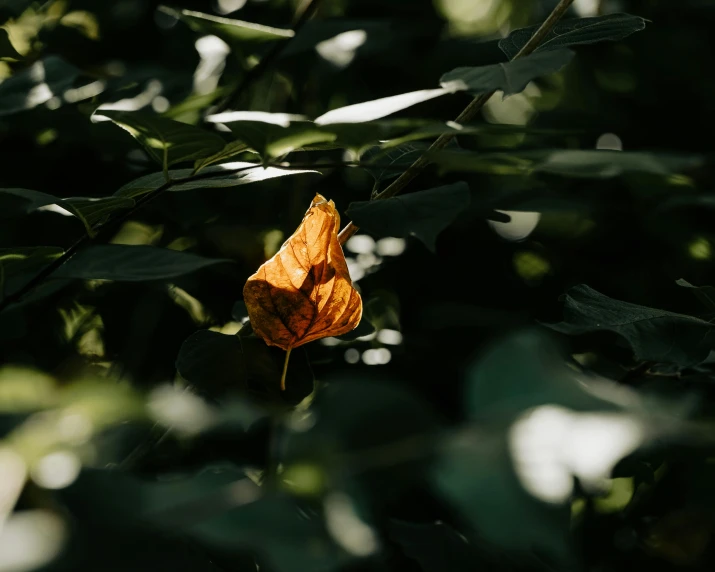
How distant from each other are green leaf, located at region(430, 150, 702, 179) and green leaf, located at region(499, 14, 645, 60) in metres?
0.13

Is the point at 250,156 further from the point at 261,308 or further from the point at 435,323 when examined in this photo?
the point at 435,323

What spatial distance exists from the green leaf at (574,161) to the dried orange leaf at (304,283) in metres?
0.12

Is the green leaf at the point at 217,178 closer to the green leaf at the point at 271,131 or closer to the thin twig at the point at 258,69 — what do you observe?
the green leaf at the point at 271,131

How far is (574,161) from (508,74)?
75mm

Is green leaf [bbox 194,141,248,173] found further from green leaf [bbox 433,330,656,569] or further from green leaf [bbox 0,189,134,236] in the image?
green leaf [bbox 433,330,656,569]

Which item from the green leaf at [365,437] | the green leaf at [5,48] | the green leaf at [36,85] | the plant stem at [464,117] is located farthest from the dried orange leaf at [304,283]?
the green leaf at [5,48]

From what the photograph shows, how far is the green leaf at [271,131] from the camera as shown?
371mm

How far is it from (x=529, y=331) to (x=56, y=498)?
18cm

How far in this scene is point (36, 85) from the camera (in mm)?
702

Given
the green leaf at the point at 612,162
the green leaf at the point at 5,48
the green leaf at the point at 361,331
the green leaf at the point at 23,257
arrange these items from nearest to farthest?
the green leaf at the point at 612,162, the green leaf at the point at 23,257, the green leaf at the point at 361,331, the green leaf at the point at 5,48

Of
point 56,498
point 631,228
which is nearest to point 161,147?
point 56,498

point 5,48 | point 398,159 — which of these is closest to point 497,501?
point 398,159

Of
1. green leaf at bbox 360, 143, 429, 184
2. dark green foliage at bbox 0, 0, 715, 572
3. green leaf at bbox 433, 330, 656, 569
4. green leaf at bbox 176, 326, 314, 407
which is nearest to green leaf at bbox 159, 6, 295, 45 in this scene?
dark green foliage at bbox 0, 0, 715, 572

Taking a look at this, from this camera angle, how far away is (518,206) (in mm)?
696
